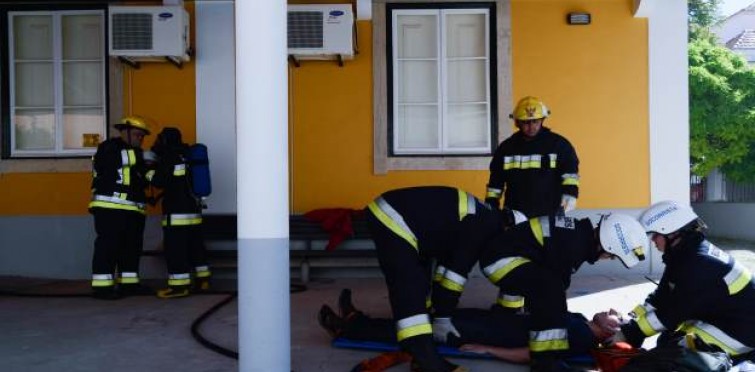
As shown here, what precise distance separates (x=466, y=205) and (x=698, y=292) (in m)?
1.41

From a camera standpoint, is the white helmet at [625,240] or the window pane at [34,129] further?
the window pane at [34,129]

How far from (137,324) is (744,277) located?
14.6 feet

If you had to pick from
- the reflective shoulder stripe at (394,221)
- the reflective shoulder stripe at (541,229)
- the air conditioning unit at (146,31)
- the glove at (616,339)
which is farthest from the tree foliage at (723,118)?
the reflective shoulder stripe at (394,221)

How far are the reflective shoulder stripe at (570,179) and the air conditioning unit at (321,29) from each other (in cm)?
286

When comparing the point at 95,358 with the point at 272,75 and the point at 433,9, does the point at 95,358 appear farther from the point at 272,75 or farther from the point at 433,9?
the point at 433,9

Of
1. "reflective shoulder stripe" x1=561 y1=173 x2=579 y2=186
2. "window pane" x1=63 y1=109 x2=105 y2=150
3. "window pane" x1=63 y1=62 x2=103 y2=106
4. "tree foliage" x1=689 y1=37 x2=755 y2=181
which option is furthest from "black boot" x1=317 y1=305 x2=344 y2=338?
"tree foliage" x1=689 y1=37 x2=755 y2=181

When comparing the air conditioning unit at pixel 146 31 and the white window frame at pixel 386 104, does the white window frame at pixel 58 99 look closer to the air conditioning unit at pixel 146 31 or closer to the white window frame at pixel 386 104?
the air conditioning unit at pixel 146 31

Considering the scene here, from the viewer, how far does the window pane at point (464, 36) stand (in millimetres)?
7977

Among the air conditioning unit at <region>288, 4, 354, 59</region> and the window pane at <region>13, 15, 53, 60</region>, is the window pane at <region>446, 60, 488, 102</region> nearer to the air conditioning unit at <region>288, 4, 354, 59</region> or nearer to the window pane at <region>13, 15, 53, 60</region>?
the air conditioning unit at <region>288, 4, 354, 59</region>

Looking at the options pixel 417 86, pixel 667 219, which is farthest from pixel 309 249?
pixel 667 219

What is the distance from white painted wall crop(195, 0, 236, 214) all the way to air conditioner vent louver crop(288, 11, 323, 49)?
2.96ft

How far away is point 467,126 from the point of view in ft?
26.1

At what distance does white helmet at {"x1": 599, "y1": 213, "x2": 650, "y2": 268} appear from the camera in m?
3.77

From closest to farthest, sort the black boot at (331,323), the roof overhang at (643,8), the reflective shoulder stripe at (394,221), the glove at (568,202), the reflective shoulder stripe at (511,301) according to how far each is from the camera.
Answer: the reflective shoulder stripe at (394,221) → the black boot at (331,323) → the reflective shoulder stripe at (511,301) → the glove at (568,202) → the roof overhang at (643,8)
